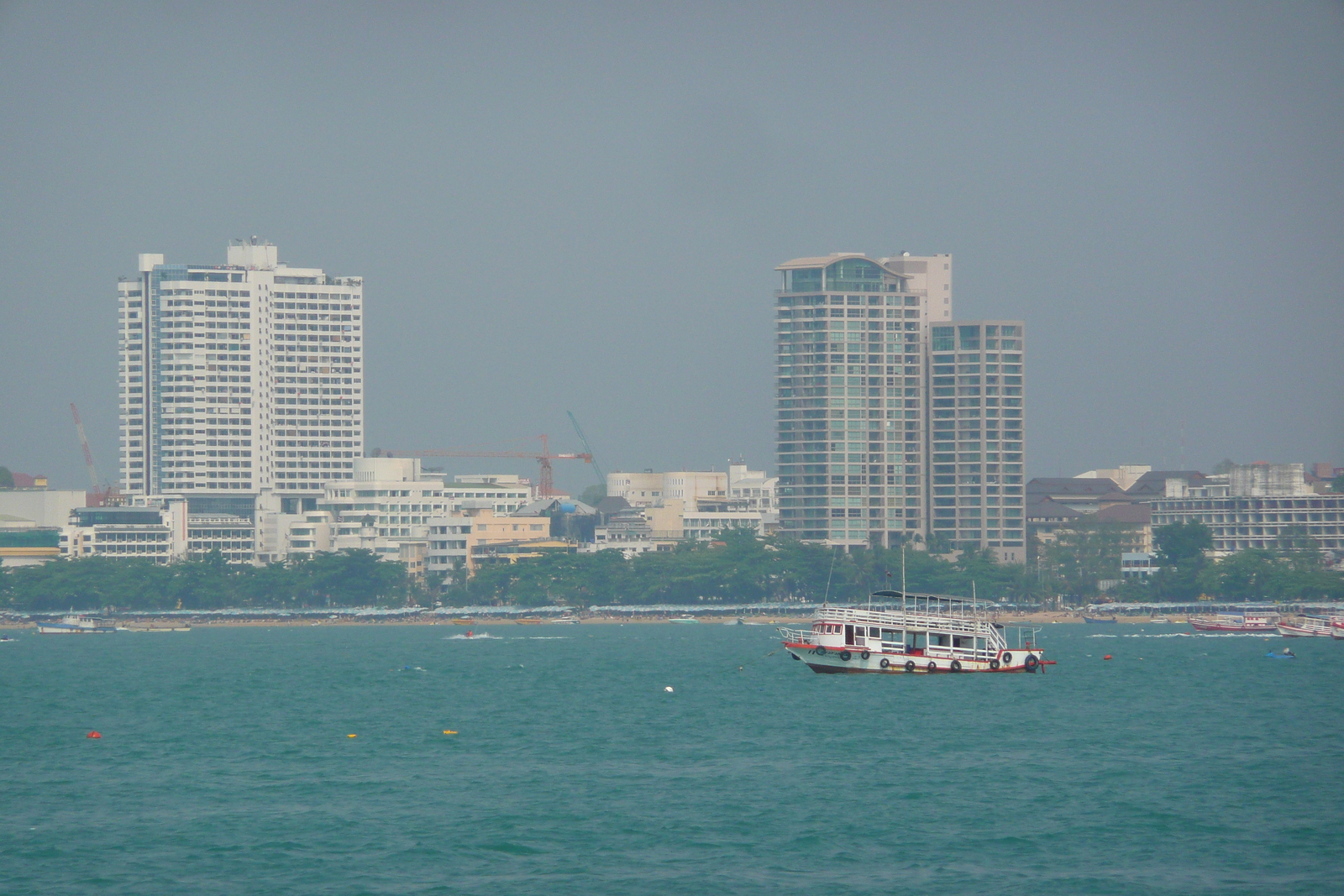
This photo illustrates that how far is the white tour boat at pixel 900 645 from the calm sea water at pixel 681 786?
1.36 m

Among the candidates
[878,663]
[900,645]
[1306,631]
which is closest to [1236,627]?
[1306,631]

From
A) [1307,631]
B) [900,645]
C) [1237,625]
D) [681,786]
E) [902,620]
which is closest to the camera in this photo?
[681,786]

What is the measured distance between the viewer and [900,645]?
3939 inches

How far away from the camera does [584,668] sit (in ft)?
393

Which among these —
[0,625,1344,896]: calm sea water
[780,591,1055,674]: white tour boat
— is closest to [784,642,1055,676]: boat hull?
[780,591,1055,674]: white tour boat

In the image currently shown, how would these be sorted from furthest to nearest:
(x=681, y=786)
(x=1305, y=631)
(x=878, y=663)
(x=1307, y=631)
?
(x=1307, y=631)
(x=1305, y=631)
(x=878, y=663)
(x=681, y=786)

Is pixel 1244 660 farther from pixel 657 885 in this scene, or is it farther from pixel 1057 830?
pixel 657 885

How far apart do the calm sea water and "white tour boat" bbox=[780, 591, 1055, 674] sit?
1361 mm

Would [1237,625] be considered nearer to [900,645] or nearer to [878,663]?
[900,645]

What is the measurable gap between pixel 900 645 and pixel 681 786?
140ft

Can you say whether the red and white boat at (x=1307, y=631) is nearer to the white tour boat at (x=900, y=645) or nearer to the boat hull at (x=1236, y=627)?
the boat hull at (x=1236, y=627)

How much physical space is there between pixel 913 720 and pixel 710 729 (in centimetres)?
954

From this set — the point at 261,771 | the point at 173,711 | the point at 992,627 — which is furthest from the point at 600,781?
the point at 992,627

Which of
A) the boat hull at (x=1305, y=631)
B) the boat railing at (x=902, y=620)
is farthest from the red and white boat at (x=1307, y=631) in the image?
the boat railing at (x=902, y=620)
